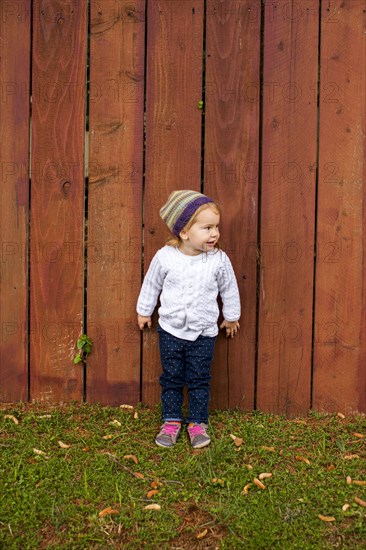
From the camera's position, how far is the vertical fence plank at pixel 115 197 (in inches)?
123

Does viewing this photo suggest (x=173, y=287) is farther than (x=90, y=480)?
Yes

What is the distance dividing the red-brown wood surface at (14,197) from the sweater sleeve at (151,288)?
678 mm

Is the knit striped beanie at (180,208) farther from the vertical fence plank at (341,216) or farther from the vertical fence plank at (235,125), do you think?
the vertical fence plank at (341,216)

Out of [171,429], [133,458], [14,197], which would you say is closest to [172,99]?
[14,197]

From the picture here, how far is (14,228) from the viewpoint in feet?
10.5

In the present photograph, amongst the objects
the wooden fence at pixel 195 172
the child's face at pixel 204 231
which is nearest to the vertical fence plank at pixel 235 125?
the wooden fence at pixel 195 172

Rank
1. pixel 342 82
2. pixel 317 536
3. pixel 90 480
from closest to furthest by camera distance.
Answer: pixel 317 536, pixel 90 480, pixel 342 82

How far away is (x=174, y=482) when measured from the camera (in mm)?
2494

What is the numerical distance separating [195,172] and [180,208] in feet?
1.22

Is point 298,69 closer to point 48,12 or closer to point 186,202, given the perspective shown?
point 186,202

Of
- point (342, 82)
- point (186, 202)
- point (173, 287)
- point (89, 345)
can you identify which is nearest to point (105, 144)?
point (186, 202)

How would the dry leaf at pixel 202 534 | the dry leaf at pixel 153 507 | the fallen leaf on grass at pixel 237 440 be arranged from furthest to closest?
the fallen leaf on grass at pixel 237 440 < the dry leaf at pixel 153 507 < the dry leaf at pixel 202 534

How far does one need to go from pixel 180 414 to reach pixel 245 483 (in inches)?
24.4

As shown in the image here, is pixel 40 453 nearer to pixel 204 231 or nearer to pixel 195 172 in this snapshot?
pixel 204 231
